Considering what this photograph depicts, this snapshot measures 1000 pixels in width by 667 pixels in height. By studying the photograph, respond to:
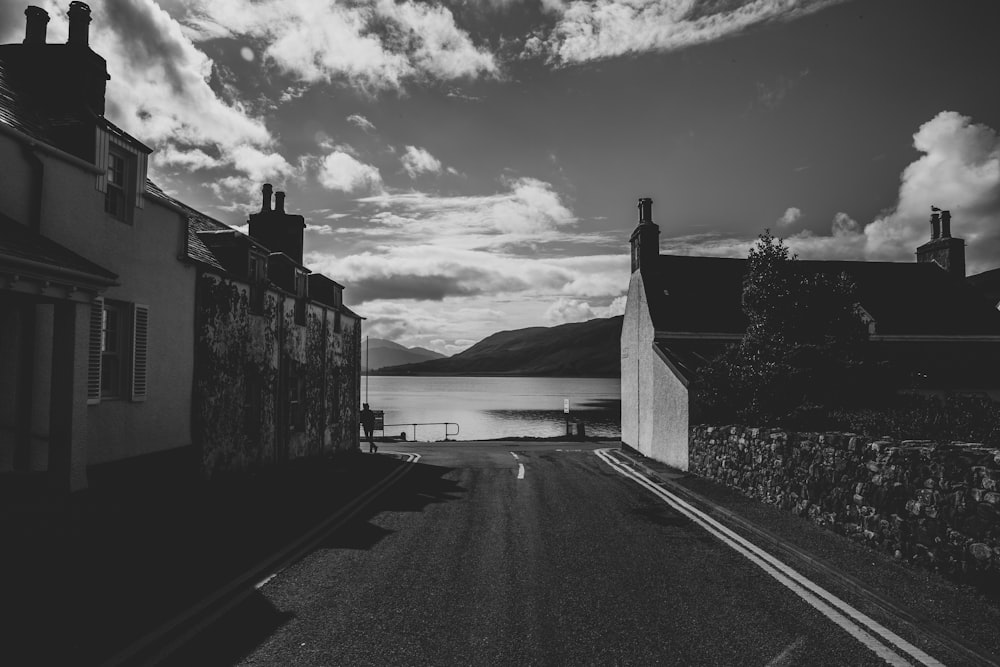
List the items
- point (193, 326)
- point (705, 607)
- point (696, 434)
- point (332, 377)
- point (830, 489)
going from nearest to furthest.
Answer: point (705, 607), point (830, 489), point (193, 326), point (696, 434), point (332, 377)

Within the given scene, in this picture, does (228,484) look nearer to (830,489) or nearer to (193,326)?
(193,326)

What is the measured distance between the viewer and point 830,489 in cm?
966

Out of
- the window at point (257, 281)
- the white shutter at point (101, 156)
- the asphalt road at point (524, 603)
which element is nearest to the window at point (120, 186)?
the white shutter at point (101, 156)

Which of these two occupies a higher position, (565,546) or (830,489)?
(830,489)

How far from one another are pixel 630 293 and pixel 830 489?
2059cm

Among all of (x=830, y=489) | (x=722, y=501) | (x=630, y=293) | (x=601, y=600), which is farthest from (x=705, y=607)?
(x=630, y=293)

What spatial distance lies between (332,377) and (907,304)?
2785 cm

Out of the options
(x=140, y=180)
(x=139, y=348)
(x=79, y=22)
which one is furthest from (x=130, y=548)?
(x=79, y=22)

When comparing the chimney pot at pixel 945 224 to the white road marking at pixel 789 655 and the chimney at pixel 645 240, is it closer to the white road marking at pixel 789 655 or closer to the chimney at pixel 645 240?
the chimney at pixel 645 240

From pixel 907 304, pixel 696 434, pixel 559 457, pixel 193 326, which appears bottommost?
pixel 559 457

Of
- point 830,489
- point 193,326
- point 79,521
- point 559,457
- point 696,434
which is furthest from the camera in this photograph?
point 559,457

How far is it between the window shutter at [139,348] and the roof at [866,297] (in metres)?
19.0

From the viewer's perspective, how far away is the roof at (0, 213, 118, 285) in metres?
7.56

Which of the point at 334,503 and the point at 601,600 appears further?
the point at 334,503
